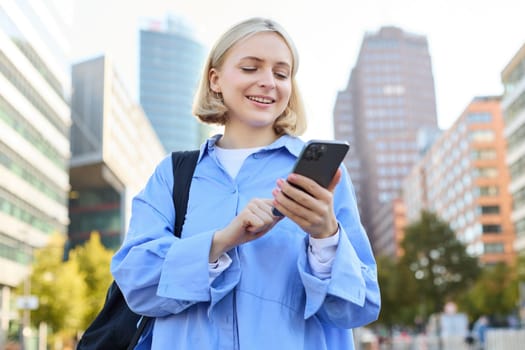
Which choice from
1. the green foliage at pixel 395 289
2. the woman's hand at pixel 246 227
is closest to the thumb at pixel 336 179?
the woman's hand at pixel 246 227

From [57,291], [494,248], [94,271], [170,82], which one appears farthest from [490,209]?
[170,82]

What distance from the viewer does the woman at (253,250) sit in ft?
6.08

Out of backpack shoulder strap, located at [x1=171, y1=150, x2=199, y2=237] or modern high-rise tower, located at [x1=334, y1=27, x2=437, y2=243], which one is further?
modern high-rise tower, located at [x1=334, y1=27, x2=437, y2=243]

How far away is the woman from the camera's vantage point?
1853mm

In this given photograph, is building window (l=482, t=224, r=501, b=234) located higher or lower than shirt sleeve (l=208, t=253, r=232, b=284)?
higher

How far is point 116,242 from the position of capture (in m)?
71.6

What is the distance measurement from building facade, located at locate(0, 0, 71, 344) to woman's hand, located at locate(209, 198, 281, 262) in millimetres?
40545

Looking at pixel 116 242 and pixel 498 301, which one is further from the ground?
pixel 116 242

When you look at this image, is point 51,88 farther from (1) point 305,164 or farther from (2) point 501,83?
(1) point 305,164

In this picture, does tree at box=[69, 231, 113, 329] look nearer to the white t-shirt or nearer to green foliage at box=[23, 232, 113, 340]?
green foliage at box=[23, 232, 113, 340]

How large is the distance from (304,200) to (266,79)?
22.5 inches

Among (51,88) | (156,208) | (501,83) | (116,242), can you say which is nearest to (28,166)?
(51,88)

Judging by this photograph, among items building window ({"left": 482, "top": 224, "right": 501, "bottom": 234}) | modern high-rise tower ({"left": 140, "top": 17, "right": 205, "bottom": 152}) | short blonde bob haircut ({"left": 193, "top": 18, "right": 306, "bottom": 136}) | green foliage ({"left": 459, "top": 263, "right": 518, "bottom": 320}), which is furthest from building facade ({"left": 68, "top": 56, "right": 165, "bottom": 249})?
modern high-rise tower ({"left": 140, "top": 17, "right": 205, "bottom": 152})

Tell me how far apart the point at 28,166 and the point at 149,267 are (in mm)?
48246
